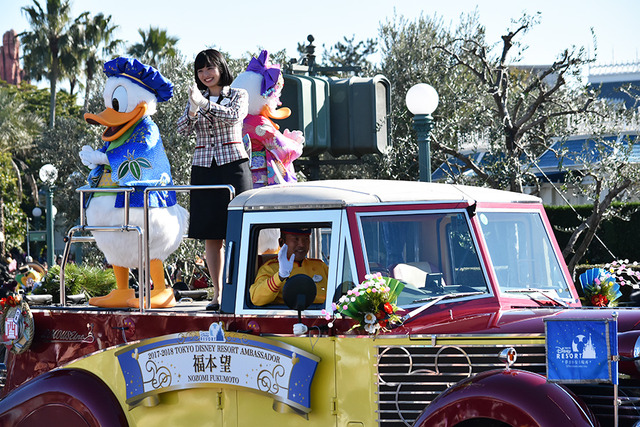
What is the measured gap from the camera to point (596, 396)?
14.4ft

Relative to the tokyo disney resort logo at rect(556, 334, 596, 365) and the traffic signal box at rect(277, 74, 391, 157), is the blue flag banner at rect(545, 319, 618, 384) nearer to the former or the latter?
the tokyo disney resort logo at rect(556, 334, 596, 365)

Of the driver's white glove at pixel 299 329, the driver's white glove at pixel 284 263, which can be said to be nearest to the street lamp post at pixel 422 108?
the driver's white glove at pixel 284 263

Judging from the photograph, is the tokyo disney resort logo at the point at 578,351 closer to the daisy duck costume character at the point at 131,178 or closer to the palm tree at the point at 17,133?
the daisy duck costume character at the point at 131,178

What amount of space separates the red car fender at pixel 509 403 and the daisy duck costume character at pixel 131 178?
102 inches

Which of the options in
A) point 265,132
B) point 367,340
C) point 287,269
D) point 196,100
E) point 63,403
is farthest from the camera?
point 265,132

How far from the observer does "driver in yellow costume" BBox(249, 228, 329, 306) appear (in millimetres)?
5230

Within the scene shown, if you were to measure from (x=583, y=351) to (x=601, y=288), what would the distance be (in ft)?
5.79

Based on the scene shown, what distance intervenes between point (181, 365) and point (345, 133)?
513 centimetres

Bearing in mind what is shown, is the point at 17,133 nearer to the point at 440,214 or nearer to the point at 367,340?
the point at 440,214

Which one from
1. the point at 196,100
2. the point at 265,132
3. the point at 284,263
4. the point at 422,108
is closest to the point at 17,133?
the point at 422,108

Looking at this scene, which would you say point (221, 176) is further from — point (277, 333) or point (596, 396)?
point (596, 396)

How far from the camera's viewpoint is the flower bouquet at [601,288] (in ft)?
19.2

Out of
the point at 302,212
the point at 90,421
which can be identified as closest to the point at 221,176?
the point at 302,212

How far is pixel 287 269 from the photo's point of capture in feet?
17.5
